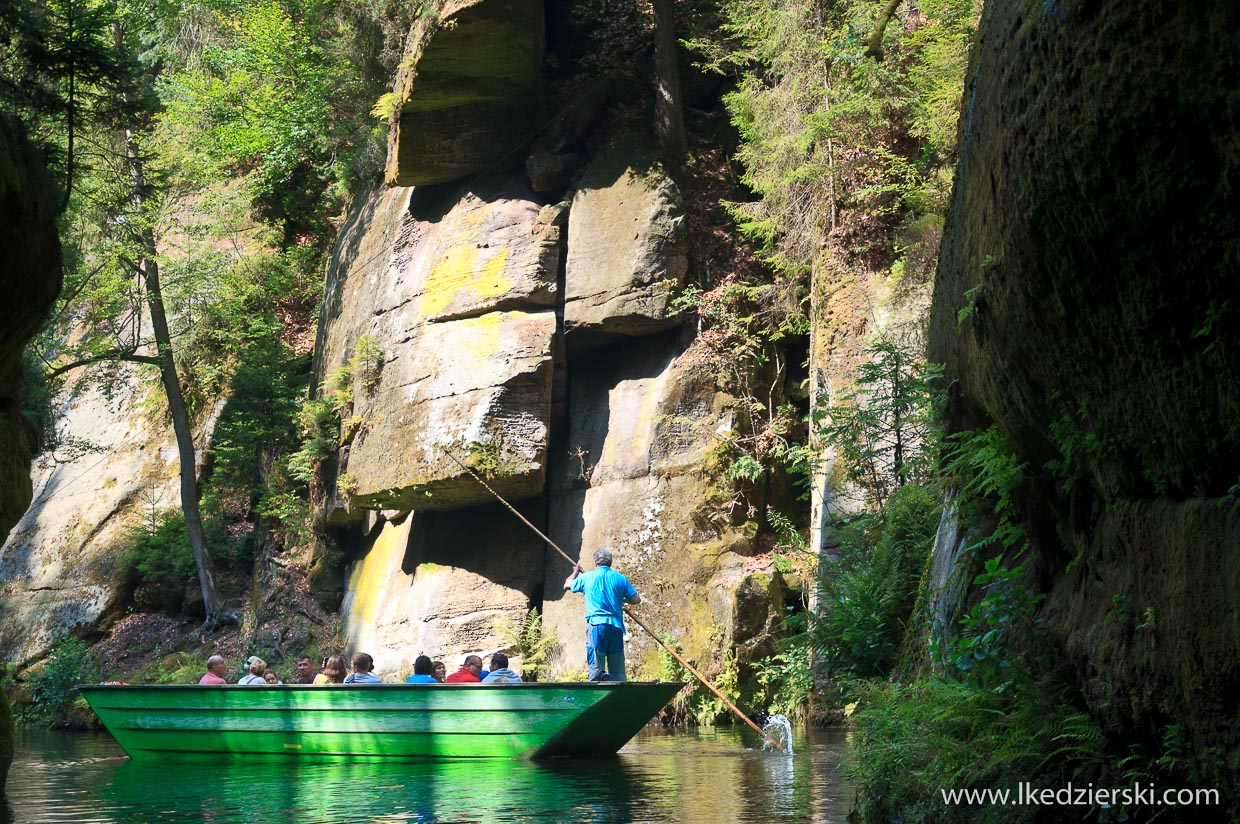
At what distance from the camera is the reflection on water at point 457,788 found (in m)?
8.47

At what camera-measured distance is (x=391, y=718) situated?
12719 mm

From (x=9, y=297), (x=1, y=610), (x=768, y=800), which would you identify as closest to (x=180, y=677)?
(x=1, y=610)

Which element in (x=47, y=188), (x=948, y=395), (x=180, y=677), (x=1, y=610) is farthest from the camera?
(x=1, y=610)

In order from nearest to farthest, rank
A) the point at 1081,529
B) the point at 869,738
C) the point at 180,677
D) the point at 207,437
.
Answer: the point at 1081,529 < the point at 869,738 < the point at 180,677 < the point at 207,437

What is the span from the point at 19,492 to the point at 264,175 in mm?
16915

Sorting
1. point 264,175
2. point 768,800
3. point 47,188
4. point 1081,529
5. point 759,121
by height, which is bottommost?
point 768,800

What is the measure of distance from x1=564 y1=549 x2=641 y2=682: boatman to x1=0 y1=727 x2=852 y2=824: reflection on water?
3.25ft

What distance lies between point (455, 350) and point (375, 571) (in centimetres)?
457

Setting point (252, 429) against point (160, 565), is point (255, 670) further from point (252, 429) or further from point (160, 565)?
point (252, 429)

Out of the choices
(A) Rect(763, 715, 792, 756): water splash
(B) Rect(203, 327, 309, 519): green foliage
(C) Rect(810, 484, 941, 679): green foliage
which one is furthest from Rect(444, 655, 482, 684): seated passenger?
(B) Rect(203, 327, 309, 519): green foliage

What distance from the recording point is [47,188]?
941 cm

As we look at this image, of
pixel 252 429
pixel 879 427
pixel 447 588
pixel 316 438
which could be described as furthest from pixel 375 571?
pixel 879 427

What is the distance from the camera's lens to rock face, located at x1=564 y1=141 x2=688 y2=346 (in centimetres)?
1934

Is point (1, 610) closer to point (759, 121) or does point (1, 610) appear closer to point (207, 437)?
point (207, 437)
